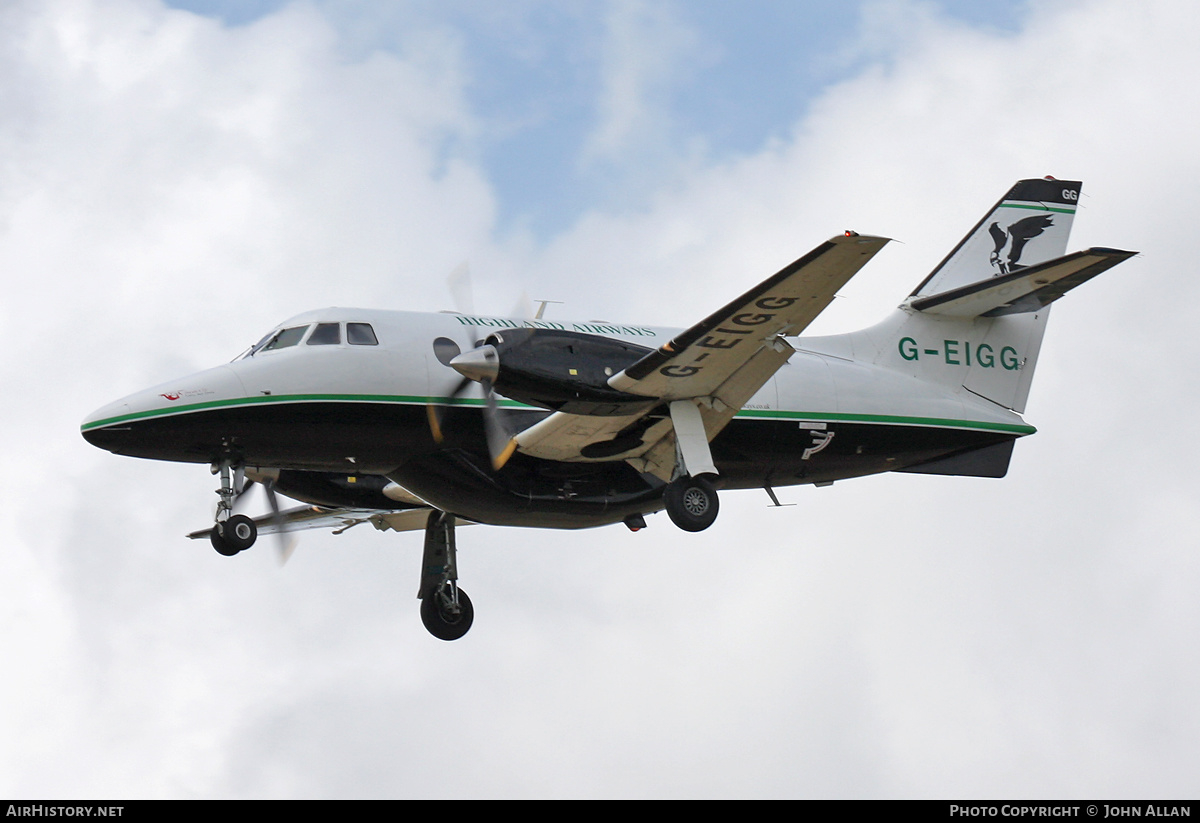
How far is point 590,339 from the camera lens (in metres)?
16.8

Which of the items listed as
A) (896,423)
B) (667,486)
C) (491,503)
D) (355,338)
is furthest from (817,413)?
(355,338)

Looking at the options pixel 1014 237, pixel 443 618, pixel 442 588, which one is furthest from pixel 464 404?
pixel 1014 237

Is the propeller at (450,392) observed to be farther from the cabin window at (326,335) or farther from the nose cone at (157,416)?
the nose cone at (157,416)

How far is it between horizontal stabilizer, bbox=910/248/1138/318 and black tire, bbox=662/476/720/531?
501cm

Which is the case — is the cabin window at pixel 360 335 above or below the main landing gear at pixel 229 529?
above

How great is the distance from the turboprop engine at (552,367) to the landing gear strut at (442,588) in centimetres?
478

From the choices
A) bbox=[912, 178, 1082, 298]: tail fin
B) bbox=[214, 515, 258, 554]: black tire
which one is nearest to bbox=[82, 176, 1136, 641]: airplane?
bbox=[214, 515, 258, 554]: black tire

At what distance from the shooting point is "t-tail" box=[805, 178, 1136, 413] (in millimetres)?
20156

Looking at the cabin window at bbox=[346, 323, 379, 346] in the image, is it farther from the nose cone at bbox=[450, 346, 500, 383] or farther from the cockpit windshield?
the nose cone at bbox=[450, 346, 500, 383]

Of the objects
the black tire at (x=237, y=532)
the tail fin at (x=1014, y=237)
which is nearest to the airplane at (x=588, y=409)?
the black tire at (x=237, y=532)

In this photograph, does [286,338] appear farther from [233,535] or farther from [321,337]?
[233,535]

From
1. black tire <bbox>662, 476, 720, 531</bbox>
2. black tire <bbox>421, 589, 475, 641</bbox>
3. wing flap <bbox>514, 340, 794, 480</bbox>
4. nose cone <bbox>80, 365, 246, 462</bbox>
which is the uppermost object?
nose cone <bbox>80, 365, 246, 462</bbox>

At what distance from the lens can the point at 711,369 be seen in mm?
16938

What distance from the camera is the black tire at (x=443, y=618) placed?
2072 cm
